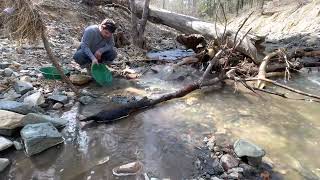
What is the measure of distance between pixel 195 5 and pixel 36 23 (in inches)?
1548

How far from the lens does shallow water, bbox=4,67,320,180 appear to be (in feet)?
11.0

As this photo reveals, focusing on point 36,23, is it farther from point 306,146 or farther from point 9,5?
point 306,146

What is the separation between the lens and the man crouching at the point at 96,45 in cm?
560

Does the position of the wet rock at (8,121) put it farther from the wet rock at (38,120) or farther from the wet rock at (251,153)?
the wet rock at (251,153)

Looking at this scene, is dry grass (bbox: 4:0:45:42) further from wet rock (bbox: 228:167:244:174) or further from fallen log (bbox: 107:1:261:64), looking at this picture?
fallen log (bbox: 107:1:261:64)

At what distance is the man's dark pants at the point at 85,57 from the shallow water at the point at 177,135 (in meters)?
0.62

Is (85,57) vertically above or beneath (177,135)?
above

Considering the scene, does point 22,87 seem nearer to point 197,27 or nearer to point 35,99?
point 35,99

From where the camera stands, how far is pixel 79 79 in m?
5.82

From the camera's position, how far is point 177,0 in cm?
5444

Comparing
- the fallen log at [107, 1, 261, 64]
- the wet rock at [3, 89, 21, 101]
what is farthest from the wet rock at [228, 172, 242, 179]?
the fallen log at [107, 1, 261, 64]

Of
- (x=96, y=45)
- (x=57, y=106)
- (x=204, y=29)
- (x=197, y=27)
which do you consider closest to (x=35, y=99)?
(x=57, y=106)

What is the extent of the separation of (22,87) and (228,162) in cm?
319

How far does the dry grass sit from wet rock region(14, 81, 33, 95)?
67 centimetres
